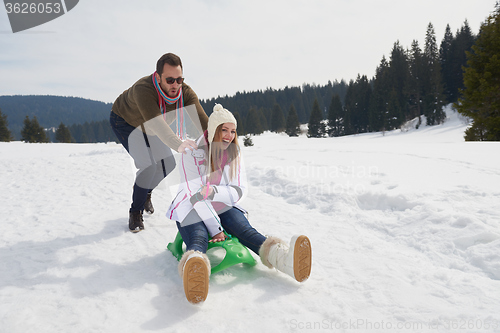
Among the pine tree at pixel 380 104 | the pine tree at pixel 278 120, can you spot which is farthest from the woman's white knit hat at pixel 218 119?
the pine tree at pixel 278 120

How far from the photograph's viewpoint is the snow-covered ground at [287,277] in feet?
5.95

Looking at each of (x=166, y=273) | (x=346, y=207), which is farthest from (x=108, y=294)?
(x=346, y=207)

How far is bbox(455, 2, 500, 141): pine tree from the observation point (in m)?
14.2

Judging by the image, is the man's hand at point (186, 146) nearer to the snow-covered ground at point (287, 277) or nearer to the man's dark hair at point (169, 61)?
the man's dark hair at point (169, 61)

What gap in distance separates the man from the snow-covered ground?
26.4 inches

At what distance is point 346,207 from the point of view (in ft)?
13.6

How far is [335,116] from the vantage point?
163ft

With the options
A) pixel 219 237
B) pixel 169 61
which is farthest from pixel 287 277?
pixel 169 61

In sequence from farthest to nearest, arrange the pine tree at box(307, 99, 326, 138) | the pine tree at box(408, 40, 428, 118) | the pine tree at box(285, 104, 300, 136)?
1. the pine tree at box(285, 104, 300, 136)
2. the pine tree at box(307, 99, 326, 138)
3. the pine tree at box(408, 40, 428, 118)

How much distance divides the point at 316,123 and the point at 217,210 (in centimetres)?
4972

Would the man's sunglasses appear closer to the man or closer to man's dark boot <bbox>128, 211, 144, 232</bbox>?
the man

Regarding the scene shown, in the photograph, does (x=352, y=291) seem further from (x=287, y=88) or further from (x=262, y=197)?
(x=287, y=88)

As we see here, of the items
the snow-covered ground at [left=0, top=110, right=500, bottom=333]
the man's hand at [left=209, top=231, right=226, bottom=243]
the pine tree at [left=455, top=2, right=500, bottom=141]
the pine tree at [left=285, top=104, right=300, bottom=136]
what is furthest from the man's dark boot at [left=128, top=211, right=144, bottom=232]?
the pine tree at [left=285, top=104, right=300, bottom=136]

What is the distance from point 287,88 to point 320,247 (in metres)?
98.1
